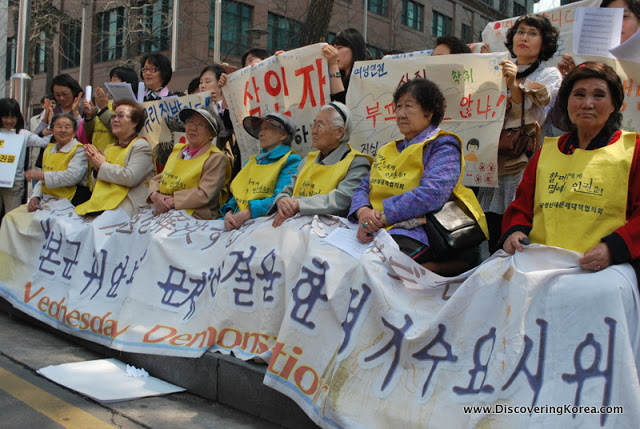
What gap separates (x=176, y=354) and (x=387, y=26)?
28938 millimetres

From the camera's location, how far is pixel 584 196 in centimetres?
313

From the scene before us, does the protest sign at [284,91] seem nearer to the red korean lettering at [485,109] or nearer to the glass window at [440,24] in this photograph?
the red korean lettering at [485,109]

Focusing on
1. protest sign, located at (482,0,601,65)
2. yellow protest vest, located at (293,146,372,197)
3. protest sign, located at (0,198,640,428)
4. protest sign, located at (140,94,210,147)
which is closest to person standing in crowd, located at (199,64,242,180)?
protest sign, located at (140,94,210,147)

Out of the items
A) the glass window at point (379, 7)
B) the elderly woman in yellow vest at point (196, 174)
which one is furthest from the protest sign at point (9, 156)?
the glass window at point (379, 7)

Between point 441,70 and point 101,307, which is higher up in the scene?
point 441,70

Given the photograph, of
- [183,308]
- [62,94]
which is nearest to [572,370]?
[183,308]

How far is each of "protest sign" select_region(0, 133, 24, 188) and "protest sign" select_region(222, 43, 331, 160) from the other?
2918mm

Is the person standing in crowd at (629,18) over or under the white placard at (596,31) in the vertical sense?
over

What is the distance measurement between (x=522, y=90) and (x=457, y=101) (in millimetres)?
447

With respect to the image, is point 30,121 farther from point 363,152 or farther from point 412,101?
point 412,101

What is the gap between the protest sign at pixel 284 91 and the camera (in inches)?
206

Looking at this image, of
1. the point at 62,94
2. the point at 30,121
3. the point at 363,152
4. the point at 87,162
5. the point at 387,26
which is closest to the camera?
the point at 363,152

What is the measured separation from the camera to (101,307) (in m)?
5.13

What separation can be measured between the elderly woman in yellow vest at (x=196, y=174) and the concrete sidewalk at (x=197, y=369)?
1.28 meters
